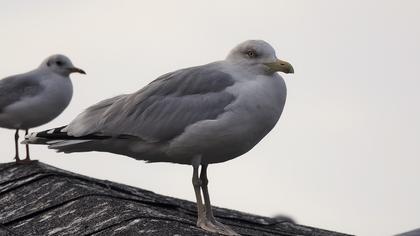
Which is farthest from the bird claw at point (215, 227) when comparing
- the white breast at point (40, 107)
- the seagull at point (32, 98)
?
the white breast at point (40, 107)

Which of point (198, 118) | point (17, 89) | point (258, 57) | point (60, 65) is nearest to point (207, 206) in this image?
point (198, 118)

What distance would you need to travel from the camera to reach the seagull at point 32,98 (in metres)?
13.9

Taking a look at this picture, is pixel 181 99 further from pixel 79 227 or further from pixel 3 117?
pixel 3 117

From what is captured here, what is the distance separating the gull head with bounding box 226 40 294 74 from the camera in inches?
332

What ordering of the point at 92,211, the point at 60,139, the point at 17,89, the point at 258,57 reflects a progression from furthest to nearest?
1. the point at 17,89
2. the point at 60,139
3. the point at 258,57
4. the point at 92,211

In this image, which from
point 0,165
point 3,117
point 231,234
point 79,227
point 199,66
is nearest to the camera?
point 79,227

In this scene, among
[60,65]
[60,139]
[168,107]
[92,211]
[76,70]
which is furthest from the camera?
[76,70]

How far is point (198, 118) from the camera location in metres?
8.38

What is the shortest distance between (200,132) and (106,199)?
87 cm

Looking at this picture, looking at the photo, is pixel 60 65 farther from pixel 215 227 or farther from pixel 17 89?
pixel 215 227

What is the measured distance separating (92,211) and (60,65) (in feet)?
25.0

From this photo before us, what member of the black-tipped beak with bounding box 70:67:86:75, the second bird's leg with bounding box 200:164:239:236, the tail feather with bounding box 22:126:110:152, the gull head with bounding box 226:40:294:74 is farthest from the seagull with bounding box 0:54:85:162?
the gull head with bounding box 226:40:294:74

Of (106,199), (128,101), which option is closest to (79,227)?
(106,199)

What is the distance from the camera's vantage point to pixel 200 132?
8227 mm
